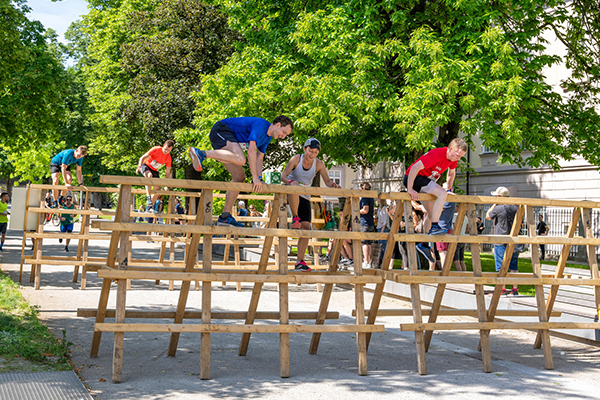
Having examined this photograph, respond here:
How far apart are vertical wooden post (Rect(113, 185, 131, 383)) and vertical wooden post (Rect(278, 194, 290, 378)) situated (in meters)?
1.58

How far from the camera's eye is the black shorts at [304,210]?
8320mm

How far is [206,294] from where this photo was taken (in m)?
5.98

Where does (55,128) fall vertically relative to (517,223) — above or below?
above

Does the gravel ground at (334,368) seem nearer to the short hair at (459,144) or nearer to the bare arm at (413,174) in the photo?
the bare arm at (413,174)

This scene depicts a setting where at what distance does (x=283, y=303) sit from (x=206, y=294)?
0.81 meters

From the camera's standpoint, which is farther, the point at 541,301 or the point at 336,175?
the point at 336,175

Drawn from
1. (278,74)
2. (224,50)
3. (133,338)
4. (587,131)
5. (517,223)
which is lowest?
(133,338)

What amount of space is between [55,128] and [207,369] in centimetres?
1865

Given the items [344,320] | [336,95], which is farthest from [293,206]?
[336,95]

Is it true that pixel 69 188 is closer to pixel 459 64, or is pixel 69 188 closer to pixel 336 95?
pixel 336 95

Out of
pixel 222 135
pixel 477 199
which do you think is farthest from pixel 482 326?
pixel 222 135

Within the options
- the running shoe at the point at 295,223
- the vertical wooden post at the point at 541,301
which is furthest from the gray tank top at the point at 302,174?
the vertical wooden post at the point at 541,301

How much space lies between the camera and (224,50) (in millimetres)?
24609

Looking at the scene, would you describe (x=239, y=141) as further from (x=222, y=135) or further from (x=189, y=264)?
(x=189, y=264)
